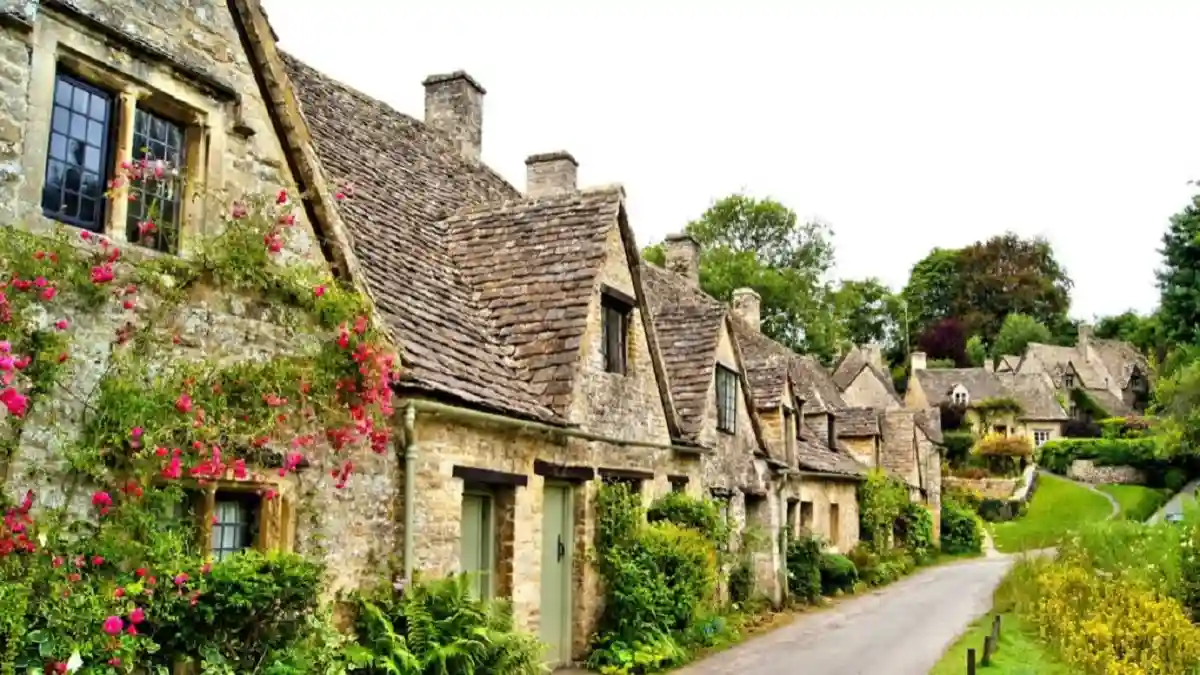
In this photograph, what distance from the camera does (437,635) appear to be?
32.7 ft

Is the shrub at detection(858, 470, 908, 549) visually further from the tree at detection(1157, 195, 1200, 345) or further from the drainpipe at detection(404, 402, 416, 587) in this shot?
the drainpipe at detection(404, 402, 416, 587)

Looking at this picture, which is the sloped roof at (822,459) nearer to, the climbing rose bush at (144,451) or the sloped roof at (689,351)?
the sloped roof at (689,351)

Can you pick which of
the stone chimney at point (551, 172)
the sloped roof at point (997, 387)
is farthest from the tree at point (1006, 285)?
the stone chimney at point (551, 172)

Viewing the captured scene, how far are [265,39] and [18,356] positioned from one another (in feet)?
13.2

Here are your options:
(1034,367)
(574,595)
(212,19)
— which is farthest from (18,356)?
(1034,367)

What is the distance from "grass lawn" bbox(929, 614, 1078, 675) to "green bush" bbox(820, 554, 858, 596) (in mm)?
8973

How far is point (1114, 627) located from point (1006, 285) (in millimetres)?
90237

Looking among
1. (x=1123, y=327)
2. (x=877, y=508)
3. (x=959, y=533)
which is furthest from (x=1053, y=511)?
(x=1123, y=327)

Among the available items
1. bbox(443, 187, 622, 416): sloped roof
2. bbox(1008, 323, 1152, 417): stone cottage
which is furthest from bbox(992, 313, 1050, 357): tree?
bbox(443, 187, 622, 416): sloped roof

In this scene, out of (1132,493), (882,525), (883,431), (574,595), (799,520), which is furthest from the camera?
(1132,493)

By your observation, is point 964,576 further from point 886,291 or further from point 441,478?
point 886,291

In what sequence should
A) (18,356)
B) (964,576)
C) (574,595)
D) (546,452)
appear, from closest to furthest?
(18,356) → (546,452) → (574,595) → (964,576)

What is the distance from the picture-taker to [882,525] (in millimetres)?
35125

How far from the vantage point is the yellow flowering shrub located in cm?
1155
